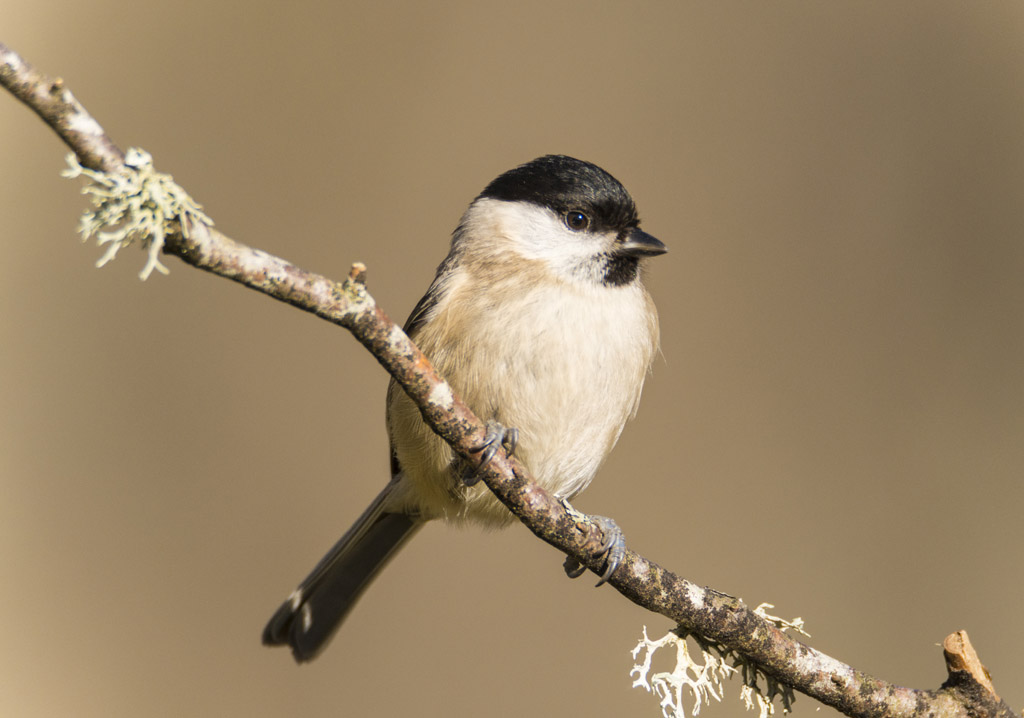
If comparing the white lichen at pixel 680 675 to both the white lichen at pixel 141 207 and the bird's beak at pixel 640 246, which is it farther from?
the white lichen at pixel 141 207

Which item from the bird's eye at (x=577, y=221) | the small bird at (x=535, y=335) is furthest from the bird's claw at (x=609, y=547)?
the bird's eye at (x=577, y=221)

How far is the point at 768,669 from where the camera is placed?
1311 millimetres

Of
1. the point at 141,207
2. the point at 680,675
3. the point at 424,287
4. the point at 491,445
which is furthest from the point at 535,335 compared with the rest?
the point at 424,287

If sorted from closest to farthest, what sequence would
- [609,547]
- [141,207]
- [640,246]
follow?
[141,207] → [609,547] → [640,246]

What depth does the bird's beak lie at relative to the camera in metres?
1.81

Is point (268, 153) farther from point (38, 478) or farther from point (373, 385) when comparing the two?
point (38, 478)

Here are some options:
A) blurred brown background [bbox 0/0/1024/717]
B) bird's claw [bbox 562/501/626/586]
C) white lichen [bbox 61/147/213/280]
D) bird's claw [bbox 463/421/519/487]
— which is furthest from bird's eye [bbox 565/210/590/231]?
blurred brown background [bbox 0/0/1024/717]

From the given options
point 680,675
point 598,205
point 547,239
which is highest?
point 598,205

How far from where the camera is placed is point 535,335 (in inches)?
65.2

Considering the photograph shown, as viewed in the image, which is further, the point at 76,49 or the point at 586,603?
the point at 76,49

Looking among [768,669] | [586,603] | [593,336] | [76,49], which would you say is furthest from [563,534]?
[76,49]

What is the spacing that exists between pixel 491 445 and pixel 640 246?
0.77 meters

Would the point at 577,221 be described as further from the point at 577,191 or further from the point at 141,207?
the point at 141,207

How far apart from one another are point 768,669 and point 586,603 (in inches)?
71.0
